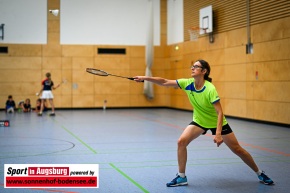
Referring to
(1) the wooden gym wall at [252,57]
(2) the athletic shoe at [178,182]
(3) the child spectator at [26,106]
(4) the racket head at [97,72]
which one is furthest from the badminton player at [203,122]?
(3) the child spectator at [26,106]

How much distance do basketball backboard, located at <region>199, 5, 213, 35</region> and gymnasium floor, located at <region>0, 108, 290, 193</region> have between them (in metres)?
6.68

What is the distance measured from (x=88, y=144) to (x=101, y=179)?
393 cm

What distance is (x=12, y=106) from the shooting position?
70.7 feet

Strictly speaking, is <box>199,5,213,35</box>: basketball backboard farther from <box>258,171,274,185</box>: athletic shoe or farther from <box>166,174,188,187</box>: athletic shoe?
<box>166,174,188,187</box>: athletic shoe

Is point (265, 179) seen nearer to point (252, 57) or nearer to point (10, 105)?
point (252, 57)

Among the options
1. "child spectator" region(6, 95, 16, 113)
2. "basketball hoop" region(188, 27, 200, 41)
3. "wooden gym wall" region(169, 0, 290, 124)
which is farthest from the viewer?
"child spectator" region(6, 95, 16, 113)

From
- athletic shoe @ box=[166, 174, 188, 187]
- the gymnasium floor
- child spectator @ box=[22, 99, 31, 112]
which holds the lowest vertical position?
the gymnasium floor

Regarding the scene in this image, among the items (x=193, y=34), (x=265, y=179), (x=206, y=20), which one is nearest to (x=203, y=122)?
(x=265, y=179)

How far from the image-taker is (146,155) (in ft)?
28.4

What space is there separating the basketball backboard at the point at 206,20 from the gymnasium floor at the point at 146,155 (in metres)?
6.68

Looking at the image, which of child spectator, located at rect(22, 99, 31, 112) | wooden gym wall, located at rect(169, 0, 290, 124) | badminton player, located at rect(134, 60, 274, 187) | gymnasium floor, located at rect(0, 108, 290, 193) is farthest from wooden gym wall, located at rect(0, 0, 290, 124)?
badminton player, located at rect(134, 60, 274, 187)

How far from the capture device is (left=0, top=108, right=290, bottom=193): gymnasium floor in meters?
6.05

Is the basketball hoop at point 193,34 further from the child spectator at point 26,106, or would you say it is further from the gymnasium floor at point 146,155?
the child spectator at point 26,106

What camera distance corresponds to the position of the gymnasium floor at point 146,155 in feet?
19.9
